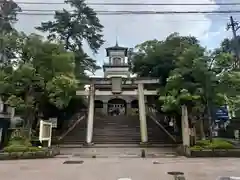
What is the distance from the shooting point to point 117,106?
31.7 meters

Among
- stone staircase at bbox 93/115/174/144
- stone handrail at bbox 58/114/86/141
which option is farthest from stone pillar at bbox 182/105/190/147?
stone handrail at bbox 58/114/86/141

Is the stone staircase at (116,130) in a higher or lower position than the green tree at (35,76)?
lower

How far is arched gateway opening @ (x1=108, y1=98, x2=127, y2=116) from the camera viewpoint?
30797 millimetres

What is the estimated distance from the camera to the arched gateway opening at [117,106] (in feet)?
101

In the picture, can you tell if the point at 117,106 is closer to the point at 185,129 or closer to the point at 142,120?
the point at 142,120

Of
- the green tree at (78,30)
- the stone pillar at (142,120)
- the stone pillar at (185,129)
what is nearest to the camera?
the stone pillar at (185,129)

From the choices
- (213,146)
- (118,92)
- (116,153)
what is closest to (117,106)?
(118,92)

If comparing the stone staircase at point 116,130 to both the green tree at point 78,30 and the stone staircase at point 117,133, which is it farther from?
the green tree at point 78,30

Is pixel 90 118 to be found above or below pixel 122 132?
above

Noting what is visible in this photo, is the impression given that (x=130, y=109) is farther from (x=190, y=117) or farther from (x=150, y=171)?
(x=150, y=171)

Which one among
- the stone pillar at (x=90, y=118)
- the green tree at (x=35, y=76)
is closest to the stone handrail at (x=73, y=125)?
the stone pillar at (x=90, y=118)

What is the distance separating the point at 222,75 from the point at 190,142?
3.93 m

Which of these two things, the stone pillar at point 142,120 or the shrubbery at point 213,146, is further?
the stone pillar at point 142,120

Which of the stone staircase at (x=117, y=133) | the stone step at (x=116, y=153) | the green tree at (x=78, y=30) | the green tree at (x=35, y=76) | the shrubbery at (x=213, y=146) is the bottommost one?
the stone step at (x=116, y=153)
